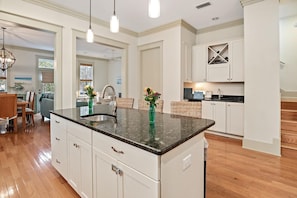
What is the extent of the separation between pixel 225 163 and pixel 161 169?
7.22 ft

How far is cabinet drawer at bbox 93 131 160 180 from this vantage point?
976mm

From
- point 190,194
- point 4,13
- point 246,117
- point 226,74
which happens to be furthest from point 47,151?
point 226,74

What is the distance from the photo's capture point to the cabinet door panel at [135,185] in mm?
985

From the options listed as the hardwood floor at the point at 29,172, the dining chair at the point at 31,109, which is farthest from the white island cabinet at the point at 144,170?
the dining chair at the point at 31,109

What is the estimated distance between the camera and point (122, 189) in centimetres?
120

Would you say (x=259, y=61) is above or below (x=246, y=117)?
above

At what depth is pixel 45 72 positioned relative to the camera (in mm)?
7820

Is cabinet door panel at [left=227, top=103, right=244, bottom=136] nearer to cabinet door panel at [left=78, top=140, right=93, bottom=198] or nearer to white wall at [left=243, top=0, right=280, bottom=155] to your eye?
white wall at [left=243, top=0, right=280, bottom=155]

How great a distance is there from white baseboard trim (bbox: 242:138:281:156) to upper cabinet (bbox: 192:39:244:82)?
59.9 inches

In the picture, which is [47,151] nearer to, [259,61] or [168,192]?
[168,192]

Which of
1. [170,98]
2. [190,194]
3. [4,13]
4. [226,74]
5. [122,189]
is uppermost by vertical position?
[4,13]

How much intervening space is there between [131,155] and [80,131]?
0.84m

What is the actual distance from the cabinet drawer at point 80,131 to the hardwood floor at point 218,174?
0.76 metres

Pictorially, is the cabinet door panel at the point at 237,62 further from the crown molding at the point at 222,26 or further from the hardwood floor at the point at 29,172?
the hardwood floor at the point at 29,172
